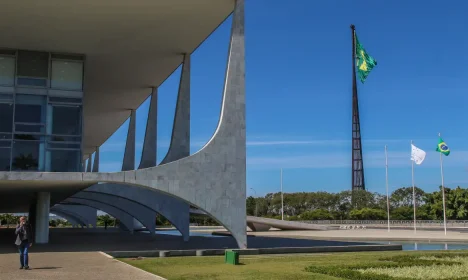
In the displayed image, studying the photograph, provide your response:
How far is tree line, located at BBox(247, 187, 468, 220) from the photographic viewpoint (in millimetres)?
63250

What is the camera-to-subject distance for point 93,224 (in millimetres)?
54719

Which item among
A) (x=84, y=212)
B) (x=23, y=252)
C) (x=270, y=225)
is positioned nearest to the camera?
(x=23, y=252)

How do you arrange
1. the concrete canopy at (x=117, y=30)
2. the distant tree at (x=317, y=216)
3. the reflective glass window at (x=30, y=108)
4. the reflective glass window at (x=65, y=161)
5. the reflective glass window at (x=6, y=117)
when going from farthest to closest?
the distant tree at (x=317, y=216) → the reflective glass window at (x=30, y=108) → the reflective glass window at (x=65, y=161) → the reflective glass window at (x=6, y=117) → the concrete canopy at (x=117, y=30)

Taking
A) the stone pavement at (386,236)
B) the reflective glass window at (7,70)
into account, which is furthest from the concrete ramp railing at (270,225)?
the reflective glass window at (7,70)

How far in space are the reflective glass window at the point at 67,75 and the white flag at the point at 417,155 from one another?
1027 inches

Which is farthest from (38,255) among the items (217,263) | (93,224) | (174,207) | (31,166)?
(93,224)

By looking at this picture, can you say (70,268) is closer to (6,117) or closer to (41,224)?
(6,117)

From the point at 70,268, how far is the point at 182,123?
13276mm

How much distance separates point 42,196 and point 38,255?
24.7 ft

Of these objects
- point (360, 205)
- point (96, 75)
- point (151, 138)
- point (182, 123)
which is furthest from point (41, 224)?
point (360, 205)

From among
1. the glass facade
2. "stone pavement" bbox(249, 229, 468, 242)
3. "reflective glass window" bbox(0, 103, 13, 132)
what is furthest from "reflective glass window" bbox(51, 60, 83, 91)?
"stone pavement" bbox(249, 229, 468, 242)

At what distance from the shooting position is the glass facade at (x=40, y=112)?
2156 cm

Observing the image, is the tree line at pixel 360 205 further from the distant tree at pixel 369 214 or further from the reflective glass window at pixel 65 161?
the reflective glass window at pixel 65 161

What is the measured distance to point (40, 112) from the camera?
22375 mm
